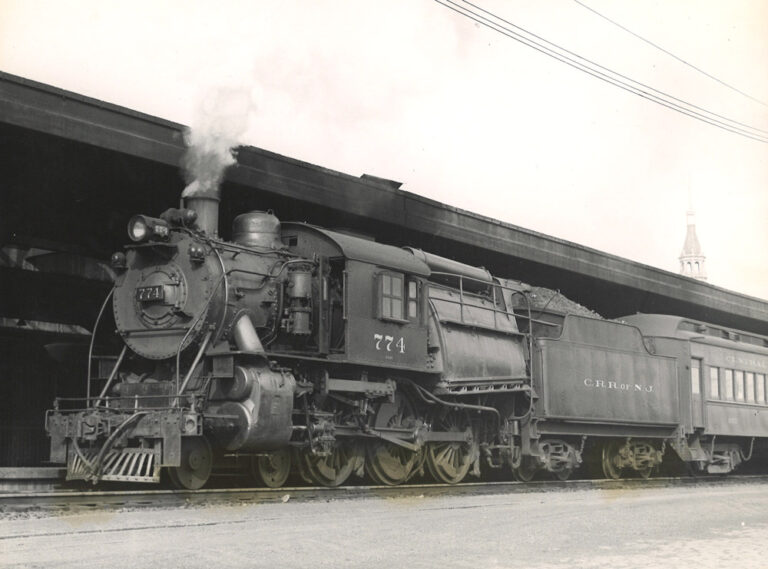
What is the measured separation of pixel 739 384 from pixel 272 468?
12.9m

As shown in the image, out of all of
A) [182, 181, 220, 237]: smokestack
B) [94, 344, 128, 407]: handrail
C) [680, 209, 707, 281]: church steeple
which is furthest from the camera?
[680, 209, 707, 281]: church steeple

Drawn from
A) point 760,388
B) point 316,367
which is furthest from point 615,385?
point 316,367

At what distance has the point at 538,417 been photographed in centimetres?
1628

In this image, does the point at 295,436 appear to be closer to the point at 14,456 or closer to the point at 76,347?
the point at 76,347

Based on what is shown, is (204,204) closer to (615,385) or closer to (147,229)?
(147,229)

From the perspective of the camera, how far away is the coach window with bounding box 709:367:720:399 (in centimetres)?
2064

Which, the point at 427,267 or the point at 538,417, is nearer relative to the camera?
the point at 427,267

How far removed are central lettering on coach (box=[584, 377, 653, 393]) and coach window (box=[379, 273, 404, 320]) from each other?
520 centimetres

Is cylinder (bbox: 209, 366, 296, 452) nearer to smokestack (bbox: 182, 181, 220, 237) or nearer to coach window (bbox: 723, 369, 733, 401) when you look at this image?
smokestack (bbox: 182, 181, 220, 237)

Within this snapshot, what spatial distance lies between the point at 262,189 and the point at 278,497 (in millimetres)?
5374

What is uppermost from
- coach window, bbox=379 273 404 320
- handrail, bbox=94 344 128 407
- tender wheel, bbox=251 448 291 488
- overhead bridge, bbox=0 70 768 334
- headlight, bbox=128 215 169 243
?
overhead bridge, bbox=0 70 768 334

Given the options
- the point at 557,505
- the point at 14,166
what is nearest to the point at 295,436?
the point at 557,505

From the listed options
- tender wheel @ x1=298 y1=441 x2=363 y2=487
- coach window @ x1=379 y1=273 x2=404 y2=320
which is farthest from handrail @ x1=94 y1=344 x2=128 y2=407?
coach window @ x1=379 y1=273 x2=404 y2=320

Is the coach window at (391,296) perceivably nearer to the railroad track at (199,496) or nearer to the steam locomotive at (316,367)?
the steam locomotive at (316,367)
